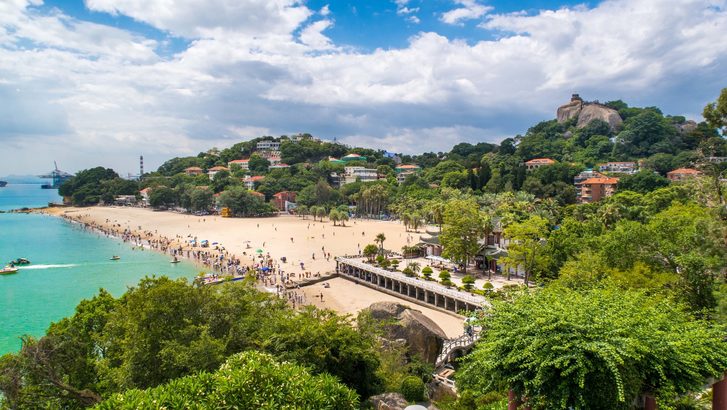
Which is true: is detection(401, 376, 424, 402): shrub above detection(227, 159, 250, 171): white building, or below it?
below

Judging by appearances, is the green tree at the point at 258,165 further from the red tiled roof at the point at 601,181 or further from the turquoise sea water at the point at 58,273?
the red tiled roof at the point at 601,181

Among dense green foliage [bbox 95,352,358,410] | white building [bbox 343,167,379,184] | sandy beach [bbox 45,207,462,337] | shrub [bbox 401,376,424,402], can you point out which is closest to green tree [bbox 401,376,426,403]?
shrub [bbox 401,376,424,402]

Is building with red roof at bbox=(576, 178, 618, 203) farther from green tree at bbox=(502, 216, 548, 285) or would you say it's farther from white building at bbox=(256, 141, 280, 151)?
white building at bbox=(256, 141, 280, 151)

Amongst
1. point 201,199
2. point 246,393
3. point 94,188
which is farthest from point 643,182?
point 94,188

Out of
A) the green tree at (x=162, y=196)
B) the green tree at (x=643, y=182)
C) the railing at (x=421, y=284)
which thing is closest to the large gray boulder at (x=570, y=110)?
the green tree at (x=643, y=182)

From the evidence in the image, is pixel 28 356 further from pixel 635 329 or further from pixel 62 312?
pixel 62 312

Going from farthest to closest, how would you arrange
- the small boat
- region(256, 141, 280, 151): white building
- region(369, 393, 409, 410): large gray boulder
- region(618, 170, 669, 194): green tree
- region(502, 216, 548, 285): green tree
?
1. region(256, 141, 280, 151): white building
2. region(618, 170, 669, 194): green tree
3. the small boat
4. region(502, 216, 548, 285): green tree
5. region(369, 393, 409, 410): large gray boulder
